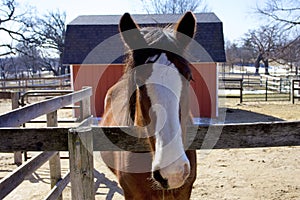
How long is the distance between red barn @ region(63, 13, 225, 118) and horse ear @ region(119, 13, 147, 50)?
924cm

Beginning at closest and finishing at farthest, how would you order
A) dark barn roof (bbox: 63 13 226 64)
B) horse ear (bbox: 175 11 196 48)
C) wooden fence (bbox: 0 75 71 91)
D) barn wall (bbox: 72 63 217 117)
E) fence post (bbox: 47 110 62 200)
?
1. horse ear (bbox: 175 11 196 48)
2. fence post (bbox: 47 110 62 200)
3. barn wall (bbox: 72 63 217 117)
4. dark barn roof (bbox: 63 13 226 64)
5. wooden fence (bbox: 0 75 71 91)

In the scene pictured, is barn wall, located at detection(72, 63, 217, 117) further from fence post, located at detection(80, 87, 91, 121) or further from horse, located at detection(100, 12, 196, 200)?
horse, located at detection(100, 12, 196, 200)

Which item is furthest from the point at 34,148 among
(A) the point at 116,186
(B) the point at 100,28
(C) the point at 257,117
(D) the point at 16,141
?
(B) the point at 100,28

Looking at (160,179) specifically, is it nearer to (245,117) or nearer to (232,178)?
(232,178)

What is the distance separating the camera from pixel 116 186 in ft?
16.0

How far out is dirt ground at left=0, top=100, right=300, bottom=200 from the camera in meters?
4.38

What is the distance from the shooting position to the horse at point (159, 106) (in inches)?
63.3

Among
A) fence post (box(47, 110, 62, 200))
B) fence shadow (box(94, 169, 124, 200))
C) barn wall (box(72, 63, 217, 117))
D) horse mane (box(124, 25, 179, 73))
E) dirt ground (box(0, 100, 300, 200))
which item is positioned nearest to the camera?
horse mane (box(124, 25, 179, 73))

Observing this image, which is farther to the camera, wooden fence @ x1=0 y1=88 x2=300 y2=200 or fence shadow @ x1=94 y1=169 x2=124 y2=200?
fence shadow @ x1=94 y1=169 x2=124 y2=200

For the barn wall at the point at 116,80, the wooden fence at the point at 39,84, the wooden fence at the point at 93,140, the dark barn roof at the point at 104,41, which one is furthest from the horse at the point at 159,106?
the wooden fence at the point at 39,84

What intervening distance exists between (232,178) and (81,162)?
387cm

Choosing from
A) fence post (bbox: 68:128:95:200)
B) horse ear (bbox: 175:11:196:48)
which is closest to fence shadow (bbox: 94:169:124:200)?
fence post (bbox: 68:128:95:200)

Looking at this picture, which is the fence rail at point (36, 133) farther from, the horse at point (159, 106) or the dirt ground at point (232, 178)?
the horse at point (159, 106)

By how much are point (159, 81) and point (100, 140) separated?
18.5 inches
